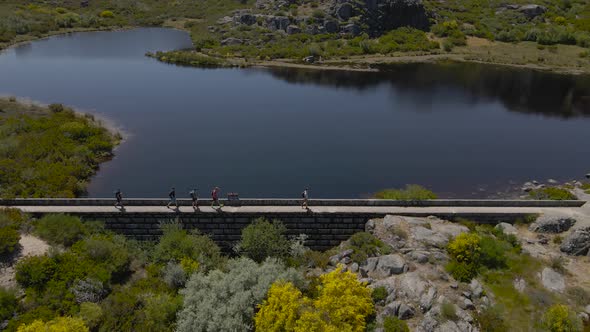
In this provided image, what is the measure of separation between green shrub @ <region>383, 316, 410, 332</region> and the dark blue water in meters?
17.4

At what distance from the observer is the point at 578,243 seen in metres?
29.0

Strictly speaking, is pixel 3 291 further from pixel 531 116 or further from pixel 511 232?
pixel 531 116

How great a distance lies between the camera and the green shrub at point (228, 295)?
75.6ft

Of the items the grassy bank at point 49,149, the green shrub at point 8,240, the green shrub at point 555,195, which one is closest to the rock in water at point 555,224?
the green shrub at point 555,195

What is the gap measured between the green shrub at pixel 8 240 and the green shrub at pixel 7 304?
146 inches

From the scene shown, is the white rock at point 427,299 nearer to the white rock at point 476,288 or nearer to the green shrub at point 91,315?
the white rock at point 476,288

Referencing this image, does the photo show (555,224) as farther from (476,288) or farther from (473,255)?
(476,288)

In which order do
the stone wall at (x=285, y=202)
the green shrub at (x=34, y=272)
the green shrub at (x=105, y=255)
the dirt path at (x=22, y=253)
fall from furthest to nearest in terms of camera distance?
the stone wall at (x=285, y=202)
the green shrub at (x=105, y=255)
the dirt path at (x=22, y=253)
the green shrub at (x=34, y=272)

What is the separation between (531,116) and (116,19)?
122m

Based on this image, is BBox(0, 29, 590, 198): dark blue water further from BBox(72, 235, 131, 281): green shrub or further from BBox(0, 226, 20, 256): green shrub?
BBox(0, 226, 20, 256): green shrub

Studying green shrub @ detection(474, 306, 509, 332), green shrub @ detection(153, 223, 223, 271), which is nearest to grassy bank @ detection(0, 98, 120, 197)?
green shrub @ detection(153, 223, 223, 271)

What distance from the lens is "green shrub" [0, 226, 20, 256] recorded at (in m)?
26.3

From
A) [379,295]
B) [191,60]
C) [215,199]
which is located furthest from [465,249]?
[191,60]

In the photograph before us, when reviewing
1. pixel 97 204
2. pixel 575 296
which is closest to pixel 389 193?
pixel 575 296
